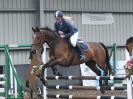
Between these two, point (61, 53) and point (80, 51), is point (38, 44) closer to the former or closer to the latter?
point (61, 53)

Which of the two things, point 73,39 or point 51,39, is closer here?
point 51,39

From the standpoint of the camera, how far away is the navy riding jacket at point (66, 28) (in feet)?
37.3

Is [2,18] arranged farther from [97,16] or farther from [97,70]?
[97,70]

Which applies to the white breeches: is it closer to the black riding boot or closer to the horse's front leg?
the black riding boot

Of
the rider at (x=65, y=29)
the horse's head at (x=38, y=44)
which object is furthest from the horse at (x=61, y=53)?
the rider at (x=65, y=29)

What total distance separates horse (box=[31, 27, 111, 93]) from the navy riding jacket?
0.17 m

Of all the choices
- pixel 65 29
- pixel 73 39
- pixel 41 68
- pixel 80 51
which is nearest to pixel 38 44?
pixel 41 68

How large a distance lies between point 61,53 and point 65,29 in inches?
21.8

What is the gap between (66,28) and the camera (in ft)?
37.9

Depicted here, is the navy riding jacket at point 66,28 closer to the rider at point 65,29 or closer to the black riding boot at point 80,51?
the rider at point 65,29

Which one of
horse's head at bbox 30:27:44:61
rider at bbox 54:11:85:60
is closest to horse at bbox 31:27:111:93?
horse's head at bbox 30:27:44:61

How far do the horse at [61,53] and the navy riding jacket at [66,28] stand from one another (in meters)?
0.17

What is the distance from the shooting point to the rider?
11.3m

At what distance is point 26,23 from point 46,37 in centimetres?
827
